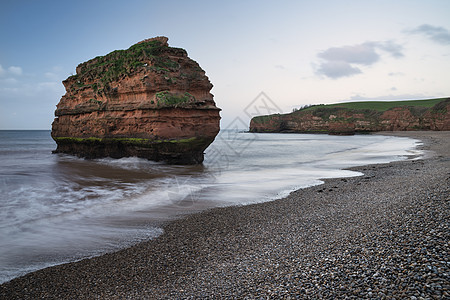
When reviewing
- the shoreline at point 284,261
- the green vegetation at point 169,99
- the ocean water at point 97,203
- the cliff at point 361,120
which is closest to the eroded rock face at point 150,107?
the green vegetation at point 169,99

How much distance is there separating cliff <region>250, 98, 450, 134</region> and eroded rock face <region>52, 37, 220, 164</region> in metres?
73.9

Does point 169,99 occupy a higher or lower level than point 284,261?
higher

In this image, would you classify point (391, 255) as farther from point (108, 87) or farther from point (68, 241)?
point (108, 87)

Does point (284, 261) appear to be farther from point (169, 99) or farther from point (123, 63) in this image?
point (123, 63)

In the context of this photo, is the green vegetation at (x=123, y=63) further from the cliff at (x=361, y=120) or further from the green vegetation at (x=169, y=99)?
the cliff at (x=361, y=120)

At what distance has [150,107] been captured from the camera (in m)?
15.6

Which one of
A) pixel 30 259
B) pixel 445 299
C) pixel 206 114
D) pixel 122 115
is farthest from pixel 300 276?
pixel 122 115

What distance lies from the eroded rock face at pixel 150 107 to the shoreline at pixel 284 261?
10411mm

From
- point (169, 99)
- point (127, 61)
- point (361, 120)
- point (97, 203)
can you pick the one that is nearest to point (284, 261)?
point (97, 203)

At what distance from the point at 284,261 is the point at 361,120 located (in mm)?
99409

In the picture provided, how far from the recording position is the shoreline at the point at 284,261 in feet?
9.50

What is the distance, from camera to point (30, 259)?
15.3ft

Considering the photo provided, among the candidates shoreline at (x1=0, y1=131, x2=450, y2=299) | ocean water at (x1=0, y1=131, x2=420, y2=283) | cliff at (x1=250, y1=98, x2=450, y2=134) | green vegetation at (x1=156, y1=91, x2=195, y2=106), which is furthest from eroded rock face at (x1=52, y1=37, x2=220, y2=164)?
cliff at (x1=250, y1=98, x2=450, y2=134)

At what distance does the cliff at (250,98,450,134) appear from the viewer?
229 ft
